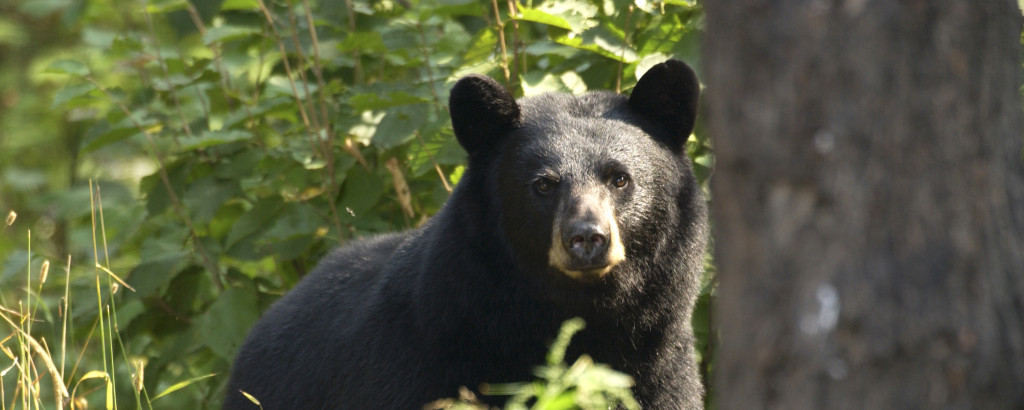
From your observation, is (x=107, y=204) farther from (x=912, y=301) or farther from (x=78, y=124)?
(x=912, y=301)

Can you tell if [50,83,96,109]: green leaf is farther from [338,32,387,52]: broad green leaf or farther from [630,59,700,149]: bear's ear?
[630,59,700,149]: bear's ear

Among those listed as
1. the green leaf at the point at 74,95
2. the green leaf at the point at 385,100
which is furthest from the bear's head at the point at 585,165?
the green leaf at the point at 74,95

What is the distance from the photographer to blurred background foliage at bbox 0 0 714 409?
14.2 feet

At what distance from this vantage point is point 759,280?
1607 millimetres

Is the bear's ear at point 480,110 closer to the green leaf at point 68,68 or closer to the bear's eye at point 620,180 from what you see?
the bear's eye at point 620,180

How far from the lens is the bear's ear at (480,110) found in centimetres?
336

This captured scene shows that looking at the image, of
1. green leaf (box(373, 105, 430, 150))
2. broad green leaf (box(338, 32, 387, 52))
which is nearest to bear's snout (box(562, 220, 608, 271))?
green leaf (box(373, 105, 430, 150))

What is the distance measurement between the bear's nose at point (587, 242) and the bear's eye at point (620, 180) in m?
0.35

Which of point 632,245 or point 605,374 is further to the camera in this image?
point 632,245

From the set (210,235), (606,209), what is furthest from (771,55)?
(210,235)

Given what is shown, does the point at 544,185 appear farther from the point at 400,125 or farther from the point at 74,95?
the point at 74,95

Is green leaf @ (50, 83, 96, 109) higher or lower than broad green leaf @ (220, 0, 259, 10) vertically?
lower

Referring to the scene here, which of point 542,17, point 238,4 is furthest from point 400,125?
point 238,4

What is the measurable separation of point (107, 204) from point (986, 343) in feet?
16.3
